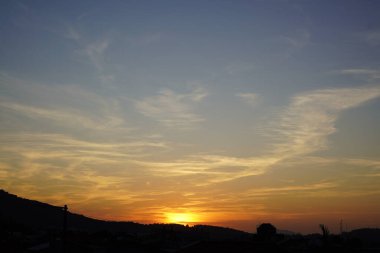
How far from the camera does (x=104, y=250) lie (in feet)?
179

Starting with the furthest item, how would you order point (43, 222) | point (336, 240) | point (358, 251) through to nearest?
point (43, 222), point (336, 240), point (358, 251)

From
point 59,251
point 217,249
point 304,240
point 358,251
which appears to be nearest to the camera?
point 217,249

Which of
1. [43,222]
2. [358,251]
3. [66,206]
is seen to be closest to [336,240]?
[358,251]

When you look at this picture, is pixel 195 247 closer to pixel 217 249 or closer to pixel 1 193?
pixel 217 249

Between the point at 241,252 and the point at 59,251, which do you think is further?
the point at 59,251

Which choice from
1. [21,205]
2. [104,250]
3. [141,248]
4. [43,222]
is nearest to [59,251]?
[104,250]

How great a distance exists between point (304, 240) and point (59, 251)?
38.9 metres

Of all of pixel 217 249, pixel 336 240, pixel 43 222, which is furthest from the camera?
pixel 43 222

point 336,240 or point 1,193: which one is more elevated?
point 1,193

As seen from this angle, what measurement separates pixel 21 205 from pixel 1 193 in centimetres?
1198

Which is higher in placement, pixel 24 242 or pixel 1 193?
pixel 1 193

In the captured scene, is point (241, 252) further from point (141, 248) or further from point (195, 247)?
point (141, 248)

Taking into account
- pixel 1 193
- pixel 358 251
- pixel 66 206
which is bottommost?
pixel 358 251

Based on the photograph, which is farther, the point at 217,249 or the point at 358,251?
the point at 358,251
